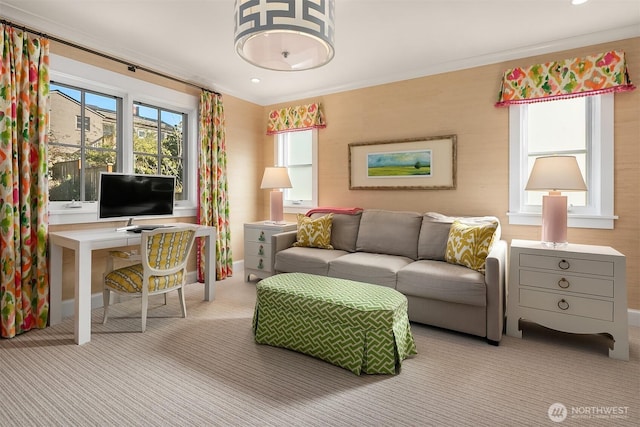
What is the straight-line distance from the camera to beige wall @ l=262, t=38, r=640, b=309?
9.30 feet

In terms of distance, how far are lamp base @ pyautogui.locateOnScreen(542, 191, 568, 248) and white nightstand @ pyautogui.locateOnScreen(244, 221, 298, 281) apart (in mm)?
2579

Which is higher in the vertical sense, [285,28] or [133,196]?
[285,28]

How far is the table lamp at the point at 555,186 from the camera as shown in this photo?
8.35ft

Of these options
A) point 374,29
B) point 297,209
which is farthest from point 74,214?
point 374,29

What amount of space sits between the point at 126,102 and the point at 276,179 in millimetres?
1786

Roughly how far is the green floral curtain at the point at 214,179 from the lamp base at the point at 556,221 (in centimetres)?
344

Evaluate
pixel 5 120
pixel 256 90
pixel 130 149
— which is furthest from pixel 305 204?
pixel 5 120

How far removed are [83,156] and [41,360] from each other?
188cm

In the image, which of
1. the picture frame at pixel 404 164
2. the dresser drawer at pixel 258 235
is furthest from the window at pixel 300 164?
the dresser drawer at pixel 258 235

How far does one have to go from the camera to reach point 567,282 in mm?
2465

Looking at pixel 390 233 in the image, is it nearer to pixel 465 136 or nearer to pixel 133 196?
pixel 465 136

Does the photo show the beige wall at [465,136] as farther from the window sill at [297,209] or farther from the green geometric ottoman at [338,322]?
Answer: the green geometric ottoman at [338,322]

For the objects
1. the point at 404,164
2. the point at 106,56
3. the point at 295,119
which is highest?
the point at 106,56

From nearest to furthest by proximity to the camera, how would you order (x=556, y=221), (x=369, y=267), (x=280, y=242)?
(x=556, y=221) → (x=369, y=267) → (x=280, y=242)
